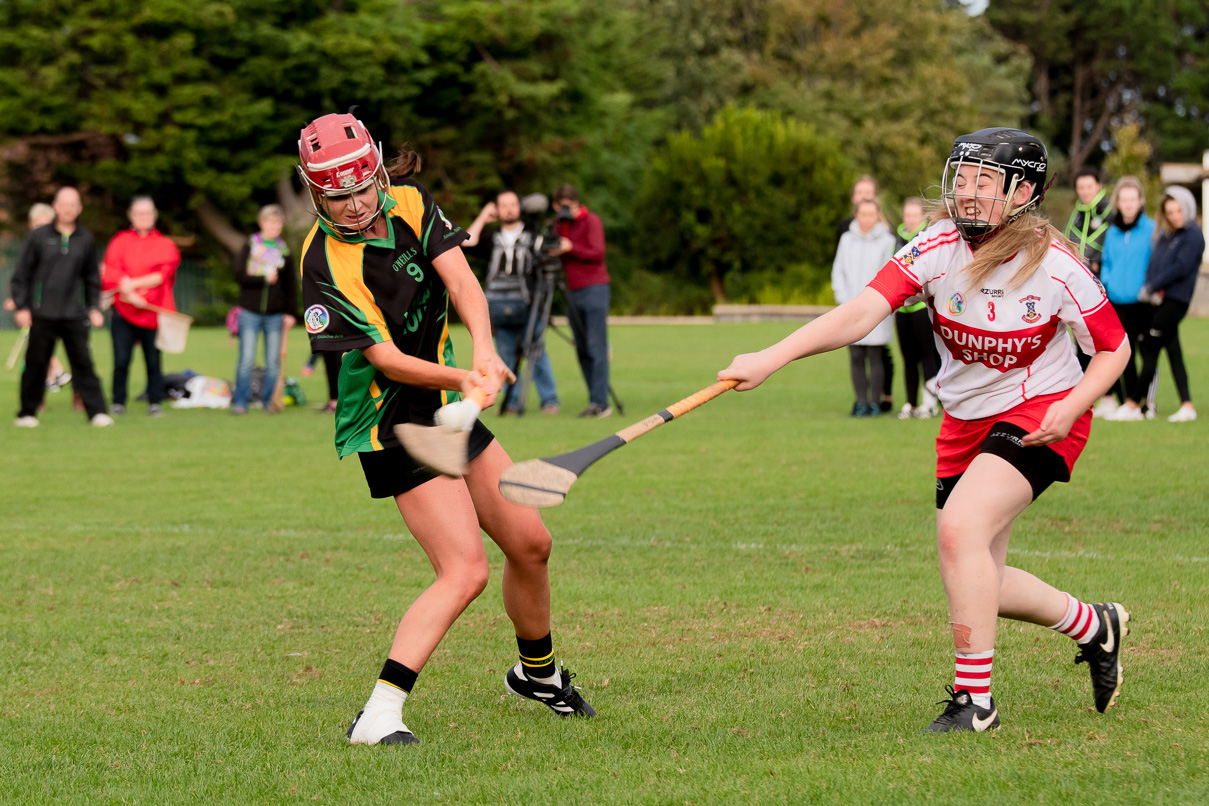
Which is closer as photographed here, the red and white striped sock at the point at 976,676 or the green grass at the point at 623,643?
the green grass at the point at 623,643

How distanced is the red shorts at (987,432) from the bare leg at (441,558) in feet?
5.10

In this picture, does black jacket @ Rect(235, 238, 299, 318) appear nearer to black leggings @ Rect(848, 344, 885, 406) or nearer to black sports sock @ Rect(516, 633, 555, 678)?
black leggings @ Rect(848, 344, 885, 406)

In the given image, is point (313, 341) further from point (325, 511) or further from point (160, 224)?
point (160, 224)

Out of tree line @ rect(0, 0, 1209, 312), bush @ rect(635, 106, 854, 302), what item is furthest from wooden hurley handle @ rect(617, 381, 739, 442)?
bush @ rect(635, 106, 854, 302)

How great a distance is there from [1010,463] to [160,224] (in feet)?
128

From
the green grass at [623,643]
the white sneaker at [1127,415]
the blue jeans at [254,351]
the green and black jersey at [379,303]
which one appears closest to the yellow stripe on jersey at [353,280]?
the green and black jersey at [379,303]

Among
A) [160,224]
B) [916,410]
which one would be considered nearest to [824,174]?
[160,224]

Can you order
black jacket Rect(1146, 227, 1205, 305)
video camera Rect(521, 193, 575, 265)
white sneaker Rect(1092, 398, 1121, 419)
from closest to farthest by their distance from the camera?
1. black jacket Rect(1146, 227, 1205, 305)
2. white sneaker Rect(1092, 398, 1121, 419)
3. video camera Rect(521, 193, 575, 265)

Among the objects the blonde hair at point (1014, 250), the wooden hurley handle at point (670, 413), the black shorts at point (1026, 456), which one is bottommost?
the black shorts at point (1026, 456)

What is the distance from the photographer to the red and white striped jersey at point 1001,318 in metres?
4.16

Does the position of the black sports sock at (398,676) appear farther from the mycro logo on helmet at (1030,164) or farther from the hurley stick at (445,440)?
the mycro logo on helmet at (1030,164)

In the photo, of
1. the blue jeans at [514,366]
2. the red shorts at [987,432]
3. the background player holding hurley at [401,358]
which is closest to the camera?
the background player holding hurley at [401,358]

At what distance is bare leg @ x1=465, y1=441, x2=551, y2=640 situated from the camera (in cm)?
434

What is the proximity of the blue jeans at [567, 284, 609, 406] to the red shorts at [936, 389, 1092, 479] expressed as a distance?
9.39 m
